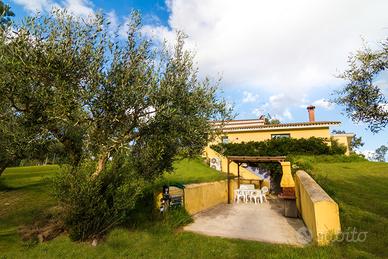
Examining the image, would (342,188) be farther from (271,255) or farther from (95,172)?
(95,172)

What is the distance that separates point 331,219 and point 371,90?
536 cm

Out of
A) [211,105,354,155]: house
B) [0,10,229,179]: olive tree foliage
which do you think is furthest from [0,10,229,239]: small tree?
[211,105,354,155]: house

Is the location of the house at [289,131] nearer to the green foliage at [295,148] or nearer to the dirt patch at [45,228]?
the green foliage at [295,148]

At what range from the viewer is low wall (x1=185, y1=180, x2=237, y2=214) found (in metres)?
15.4

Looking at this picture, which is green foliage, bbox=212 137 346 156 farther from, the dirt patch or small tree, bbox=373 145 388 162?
small tree, bbox=373 145 388 162

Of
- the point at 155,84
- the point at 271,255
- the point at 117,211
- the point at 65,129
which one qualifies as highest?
the point at 155,84

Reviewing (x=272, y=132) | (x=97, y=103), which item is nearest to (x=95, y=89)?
(x=97, y=103)

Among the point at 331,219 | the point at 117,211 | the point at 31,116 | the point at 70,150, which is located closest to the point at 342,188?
the point at 331,219

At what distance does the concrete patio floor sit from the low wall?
0.53m

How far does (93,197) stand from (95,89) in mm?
3991

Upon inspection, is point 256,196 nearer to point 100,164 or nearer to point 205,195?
point 205,195

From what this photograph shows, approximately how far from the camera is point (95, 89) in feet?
28.6

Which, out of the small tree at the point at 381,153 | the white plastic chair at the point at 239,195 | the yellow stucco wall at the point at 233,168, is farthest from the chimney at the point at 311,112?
the small tree at the point at 381,153

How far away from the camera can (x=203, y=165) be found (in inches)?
1174
